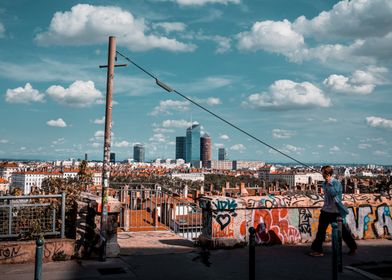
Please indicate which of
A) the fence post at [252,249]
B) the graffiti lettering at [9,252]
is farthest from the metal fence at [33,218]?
the fence post at [252,249]

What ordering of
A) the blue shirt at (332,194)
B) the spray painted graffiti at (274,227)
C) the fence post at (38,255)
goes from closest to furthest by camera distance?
the fence post at (38,255), the blue shirt at (332,194), the spray painted graffiti at (274,227)

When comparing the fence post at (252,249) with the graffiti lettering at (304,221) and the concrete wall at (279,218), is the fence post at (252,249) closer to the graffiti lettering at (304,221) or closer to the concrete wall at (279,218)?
the concrete wall at (279,218)

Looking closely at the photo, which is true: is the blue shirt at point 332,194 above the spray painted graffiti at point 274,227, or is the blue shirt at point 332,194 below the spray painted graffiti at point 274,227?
above

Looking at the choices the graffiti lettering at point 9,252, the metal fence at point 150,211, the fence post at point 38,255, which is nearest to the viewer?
the fence post at point 38,255

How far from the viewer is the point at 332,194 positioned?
334 inches

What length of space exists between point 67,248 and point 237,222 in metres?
3.82

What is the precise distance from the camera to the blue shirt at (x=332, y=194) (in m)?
8.48

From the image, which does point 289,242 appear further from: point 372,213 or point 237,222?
point 372,213

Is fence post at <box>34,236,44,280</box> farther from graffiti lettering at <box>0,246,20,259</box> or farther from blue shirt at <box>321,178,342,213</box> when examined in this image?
blue shirt at <box>321,178,342,213</box>

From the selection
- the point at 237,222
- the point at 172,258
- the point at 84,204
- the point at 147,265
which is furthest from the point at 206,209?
the point at 84,204

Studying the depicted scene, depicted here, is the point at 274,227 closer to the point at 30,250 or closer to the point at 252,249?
the point at 252,249

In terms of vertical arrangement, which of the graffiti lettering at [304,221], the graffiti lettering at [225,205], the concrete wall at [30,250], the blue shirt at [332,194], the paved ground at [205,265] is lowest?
the paved ground at [205,265]

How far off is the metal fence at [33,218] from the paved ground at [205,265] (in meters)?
0.82

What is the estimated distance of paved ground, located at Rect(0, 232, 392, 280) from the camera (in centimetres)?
705
